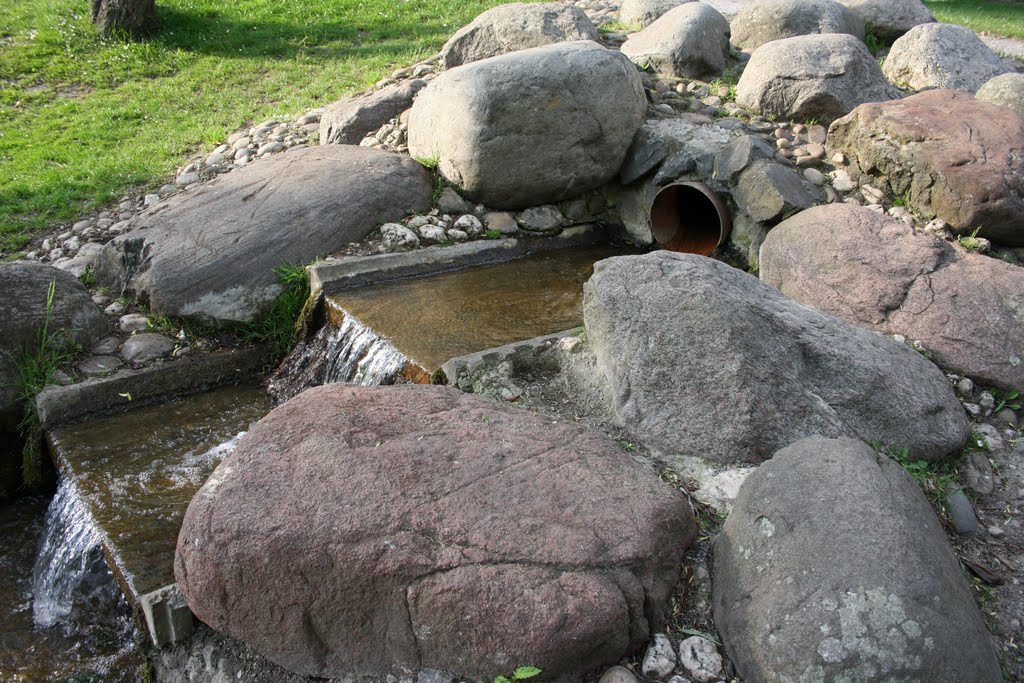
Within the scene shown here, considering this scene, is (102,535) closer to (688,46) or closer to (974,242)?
(974,242)

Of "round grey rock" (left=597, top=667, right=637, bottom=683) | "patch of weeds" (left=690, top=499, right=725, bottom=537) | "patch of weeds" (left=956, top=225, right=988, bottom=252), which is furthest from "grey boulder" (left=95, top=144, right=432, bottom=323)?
"patch of weeds" (left=956, top=225, right=988, bottom=252)

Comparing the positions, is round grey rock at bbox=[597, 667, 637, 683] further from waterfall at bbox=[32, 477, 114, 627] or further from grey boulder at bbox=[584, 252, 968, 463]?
waterfall at bbox=[32, 477, 114, 627]

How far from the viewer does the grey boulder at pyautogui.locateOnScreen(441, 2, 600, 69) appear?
7691 mm

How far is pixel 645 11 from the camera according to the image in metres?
9.01

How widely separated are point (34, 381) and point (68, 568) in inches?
55.0

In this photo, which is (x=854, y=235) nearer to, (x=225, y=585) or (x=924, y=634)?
(x=924, y=634)

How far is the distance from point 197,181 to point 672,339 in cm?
492

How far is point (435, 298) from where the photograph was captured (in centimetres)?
538

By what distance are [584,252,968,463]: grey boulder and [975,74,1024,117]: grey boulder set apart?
11.9 feet

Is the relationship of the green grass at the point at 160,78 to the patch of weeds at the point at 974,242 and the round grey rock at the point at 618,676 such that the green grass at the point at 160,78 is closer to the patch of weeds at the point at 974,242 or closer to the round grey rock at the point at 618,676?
the round grey rock at the point at 618,676

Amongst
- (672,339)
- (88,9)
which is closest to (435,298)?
(672,339)

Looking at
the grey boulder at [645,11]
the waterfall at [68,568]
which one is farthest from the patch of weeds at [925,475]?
the grey boulder at [645,11]

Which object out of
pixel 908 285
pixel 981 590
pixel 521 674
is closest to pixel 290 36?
pixel 908 285

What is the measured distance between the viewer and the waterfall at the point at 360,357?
4.58 m
